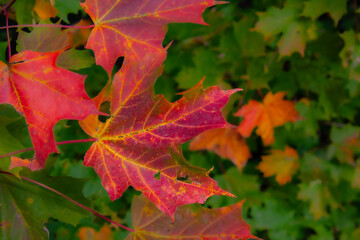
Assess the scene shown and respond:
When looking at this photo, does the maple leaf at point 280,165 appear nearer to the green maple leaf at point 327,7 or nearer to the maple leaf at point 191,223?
the green maple leaf at point 327,7

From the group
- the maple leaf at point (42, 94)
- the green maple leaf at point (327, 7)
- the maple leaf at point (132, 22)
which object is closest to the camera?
the maple leaf at point (42, 94)

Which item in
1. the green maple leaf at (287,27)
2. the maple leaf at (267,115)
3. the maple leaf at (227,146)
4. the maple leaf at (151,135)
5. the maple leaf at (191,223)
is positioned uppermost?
the maple leaf at (151,135)

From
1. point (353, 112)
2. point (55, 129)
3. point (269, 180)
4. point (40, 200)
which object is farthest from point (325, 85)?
point (40, 200)

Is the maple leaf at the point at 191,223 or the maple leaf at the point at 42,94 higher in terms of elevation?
the maple leaf at the point at 42,94

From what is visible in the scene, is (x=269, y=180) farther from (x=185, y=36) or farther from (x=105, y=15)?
(x=105, y=15)

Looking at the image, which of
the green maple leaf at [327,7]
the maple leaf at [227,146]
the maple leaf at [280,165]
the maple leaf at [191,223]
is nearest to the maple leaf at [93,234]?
the maple leaf at [191,223]

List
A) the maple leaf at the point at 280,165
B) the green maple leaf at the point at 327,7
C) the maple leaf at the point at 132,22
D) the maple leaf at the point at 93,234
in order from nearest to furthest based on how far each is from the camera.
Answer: the maple leaf at the point at 132,22, the maple leaf at the point at 93,234, the green maple leaf at the point at 327,7, the maple leaf at the point at 280,165
